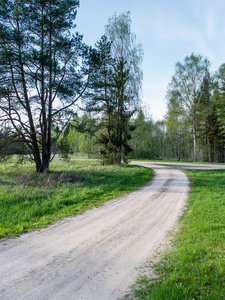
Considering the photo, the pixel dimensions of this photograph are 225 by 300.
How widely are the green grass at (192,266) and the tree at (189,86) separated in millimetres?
25101

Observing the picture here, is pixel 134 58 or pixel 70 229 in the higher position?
pixel 134 58

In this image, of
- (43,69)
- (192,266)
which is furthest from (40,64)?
(192,266)

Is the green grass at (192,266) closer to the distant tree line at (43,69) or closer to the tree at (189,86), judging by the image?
the distant tree line at (43,69)

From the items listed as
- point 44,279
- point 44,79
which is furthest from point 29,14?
point 44,279

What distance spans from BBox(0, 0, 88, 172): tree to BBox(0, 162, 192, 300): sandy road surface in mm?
9669

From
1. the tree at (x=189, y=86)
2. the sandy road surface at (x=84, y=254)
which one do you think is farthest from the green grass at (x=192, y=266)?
the tree at (x=189, y=86)

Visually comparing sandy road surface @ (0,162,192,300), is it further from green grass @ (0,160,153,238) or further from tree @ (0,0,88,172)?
tree @ (0,0,88,172)

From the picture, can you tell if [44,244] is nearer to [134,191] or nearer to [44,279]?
[44,279]

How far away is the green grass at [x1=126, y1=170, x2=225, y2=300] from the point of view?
2600 millimetres

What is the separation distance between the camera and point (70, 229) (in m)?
4.95

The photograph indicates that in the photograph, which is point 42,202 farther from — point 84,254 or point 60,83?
point 60,83

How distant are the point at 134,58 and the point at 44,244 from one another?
2012 centimetres

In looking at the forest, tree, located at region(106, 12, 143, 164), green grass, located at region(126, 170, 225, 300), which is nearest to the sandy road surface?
green grass, located at region(126, 170, 225, 300)

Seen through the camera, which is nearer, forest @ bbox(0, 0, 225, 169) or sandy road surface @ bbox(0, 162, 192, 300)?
sandy road surface @ bbox(0, 162, 192, 300)
